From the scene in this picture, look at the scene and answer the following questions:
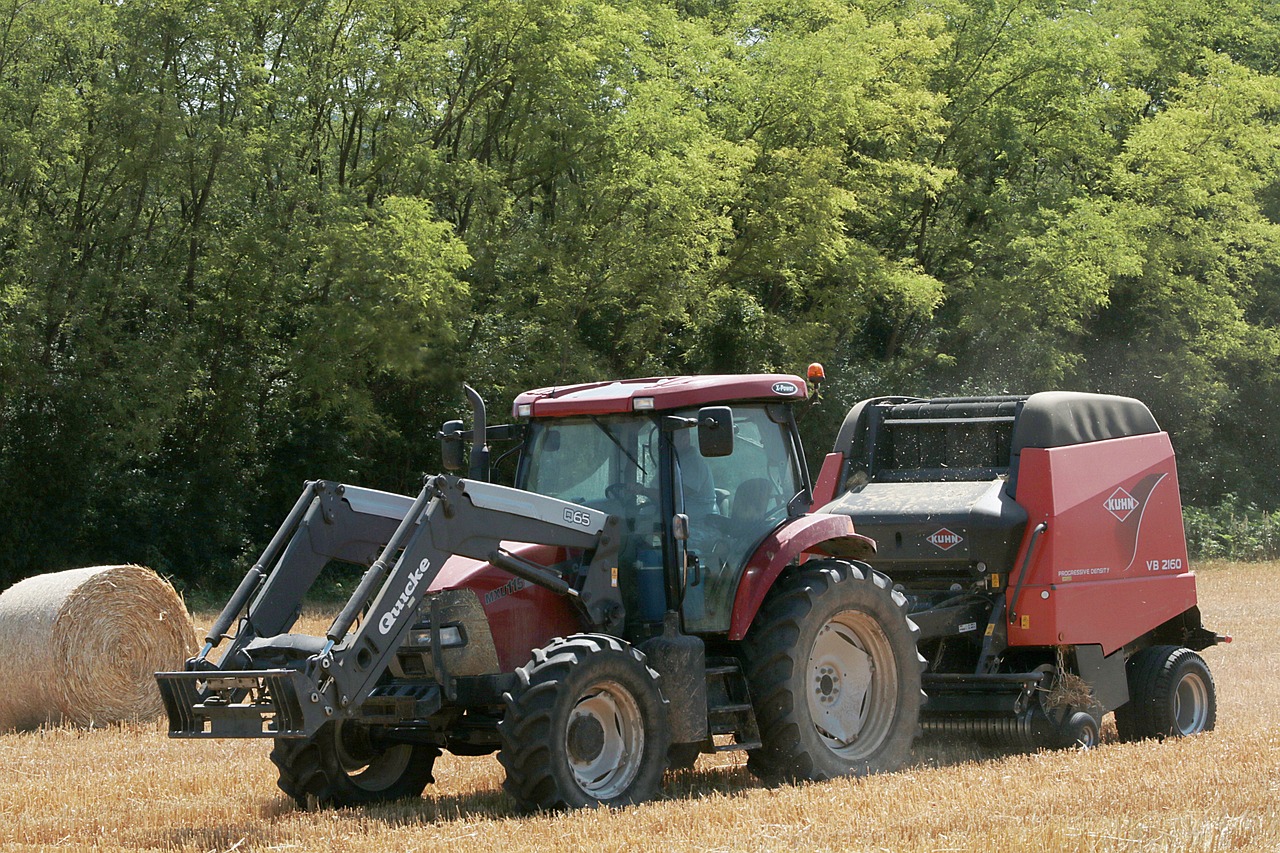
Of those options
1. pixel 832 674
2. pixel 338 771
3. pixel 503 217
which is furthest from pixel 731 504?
pixel 503 217

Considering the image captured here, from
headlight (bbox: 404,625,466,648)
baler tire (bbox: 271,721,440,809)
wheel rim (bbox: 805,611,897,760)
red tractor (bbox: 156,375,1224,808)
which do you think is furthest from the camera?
wheel rim (bbox: 805,611,897,760)

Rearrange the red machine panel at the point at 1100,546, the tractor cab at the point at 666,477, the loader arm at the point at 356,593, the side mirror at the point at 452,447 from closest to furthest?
the loader arm at the point at 356,593
the tractor cab at the point at 666,477
the side mirror at the point at 452,447
the red machine panel at the point at 1100,546

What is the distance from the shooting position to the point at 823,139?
27094 millimetres

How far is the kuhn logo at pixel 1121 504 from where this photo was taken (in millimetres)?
10047

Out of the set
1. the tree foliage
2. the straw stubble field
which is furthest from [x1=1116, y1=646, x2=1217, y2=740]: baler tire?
the tree foliage

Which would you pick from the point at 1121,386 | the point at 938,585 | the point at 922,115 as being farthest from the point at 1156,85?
the point at 938,585

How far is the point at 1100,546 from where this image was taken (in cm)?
992

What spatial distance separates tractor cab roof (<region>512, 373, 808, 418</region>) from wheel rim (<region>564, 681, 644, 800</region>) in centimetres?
151

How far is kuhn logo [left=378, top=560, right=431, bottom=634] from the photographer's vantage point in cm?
698

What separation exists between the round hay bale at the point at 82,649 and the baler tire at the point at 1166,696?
7275 millimetres

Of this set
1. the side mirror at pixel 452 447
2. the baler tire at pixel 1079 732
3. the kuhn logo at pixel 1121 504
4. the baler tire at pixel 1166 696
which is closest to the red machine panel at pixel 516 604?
the side mirror at pixel 452 447

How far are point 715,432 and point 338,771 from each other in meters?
2.60

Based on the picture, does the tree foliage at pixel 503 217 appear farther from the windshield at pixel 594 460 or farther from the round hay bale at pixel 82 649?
the windshield at pixel 594 460

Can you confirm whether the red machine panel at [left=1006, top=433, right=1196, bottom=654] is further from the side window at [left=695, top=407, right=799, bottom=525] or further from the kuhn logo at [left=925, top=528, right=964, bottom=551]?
the side window at [left=695, top=407, right=799, bottom=525]
